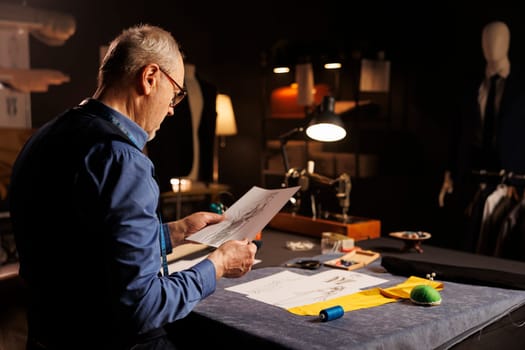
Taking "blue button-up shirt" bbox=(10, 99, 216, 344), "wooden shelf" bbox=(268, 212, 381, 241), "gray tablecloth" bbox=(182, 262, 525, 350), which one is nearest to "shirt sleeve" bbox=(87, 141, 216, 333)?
"blue button-up shirt" bbox=(10, 99, 216, 344)

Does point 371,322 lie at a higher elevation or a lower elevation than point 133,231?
lower

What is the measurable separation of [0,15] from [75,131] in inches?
145

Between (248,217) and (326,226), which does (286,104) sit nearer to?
(326,226)

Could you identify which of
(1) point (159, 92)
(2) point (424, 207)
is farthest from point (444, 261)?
(2) point (424, 207)

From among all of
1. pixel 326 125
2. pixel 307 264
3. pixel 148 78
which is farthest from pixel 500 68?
pixel 148 78

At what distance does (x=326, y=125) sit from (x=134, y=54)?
4.64 feet

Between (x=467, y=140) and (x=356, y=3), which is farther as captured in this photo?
(x=356, y=3)

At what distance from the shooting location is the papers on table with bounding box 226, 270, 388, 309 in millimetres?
1748

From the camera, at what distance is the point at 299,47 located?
16.9ft

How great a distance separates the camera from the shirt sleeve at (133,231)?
118 centimetres

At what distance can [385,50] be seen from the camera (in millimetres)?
5203

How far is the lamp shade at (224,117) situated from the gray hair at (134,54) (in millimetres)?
4323

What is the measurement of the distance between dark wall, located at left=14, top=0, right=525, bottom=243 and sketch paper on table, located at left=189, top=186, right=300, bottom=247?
3.23 metres

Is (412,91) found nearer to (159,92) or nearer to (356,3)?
(356,3)
